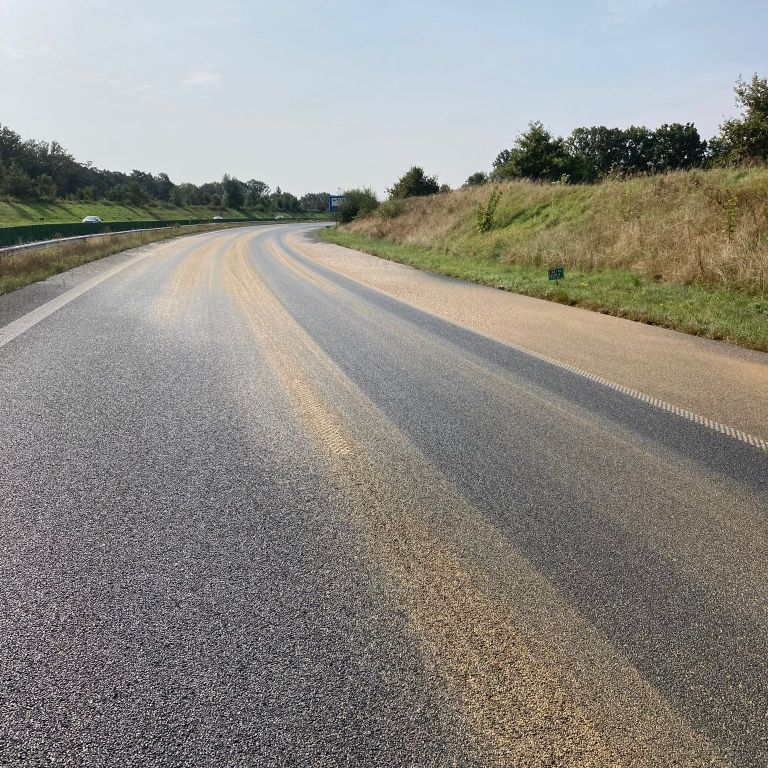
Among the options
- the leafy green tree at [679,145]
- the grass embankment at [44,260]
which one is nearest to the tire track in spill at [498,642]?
the grass embankment at [44,260]

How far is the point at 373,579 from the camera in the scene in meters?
2.46

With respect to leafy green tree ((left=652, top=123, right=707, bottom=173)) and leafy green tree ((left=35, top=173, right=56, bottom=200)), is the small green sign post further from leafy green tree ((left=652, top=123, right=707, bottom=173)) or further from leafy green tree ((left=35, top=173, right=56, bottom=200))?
leafy green tree ((left=652, top=123, right=707, bottom=173))

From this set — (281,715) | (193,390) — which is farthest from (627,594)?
(193,390)

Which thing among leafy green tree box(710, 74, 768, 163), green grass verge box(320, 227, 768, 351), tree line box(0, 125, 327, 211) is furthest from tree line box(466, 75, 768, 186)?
tree line box(0, 125, 327, 211)

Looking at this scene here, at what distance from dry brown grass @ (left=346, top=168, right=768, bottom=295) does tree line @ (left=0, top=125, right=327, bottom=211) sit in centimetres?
6231

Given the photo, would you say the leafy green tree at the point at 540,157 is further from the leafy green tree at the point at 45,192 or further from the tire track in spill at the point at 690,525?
the leafy green tree at the point at 45,192

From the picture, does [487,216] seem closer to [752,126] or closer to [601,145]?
[752,126]

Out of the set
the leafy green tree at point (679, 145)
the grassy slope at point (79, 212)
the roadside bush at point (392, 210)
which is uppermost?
the leafy green tree at point (679, 145)

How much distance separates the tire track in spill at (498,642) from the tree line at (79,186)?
251 feet

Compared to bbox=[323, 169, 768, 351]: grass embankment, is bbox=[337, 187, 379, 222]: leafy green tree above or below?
above

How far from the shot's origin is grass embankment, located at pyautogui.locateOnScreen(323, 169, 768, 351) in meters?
10.3

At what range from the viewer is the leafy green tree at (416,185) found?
47.3 m

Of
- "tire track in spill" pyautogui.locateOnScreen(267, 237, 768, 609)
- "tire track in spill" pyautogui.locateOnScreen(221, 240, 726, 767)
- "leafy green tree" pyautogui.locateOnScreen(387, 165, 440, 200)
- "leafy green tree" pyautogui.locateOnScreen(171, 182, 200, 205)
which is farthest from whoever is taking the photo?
"leafy green tree" pyautogui.locateOnScreen(171, 182, 200, 205)

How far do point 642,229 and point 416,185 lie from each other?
3462 cm
